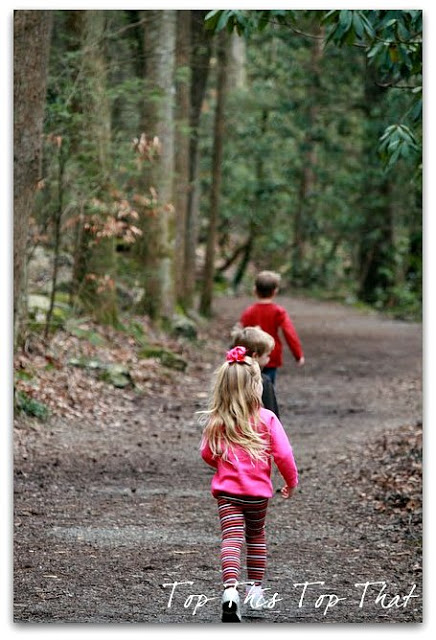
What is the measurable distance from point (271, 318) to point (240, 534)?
344cm

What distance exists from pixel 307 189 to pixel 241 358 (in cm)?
2445

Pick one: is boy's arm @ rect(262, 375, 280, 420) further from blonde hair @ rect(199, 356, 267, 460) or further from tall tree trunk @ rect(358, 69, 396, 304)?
tall tree trunk @ rect(358, 69, 396, 304)

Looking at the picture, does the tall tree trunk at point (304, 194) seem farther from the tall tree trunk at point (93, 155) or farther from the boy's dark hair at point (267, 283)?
the boy's dark hair at point (267, 283)

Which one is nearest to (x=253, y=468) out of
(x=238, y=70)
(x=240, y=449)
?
(x=240, y=449)

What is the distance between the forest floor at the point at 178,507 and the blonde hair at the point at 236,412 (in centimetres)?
71

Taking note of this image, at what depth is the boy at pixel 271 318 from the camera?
297 inches

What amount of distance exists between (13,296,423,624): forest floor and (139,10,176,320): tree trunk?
210cm

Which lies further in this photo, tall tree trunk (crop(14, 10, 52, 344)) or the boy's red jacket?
the boy's red jacket

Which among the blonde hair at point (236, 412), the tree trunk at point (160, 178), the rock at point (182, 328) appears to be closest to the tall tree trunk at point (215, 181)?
the rock at point (182, 328)

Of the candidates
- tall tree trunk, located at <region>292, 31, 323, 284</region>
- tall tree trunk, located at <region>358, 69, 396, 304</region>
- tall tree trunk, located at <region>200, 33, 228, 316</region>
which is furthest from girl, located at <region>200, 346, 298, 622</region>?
tall tree trunk, located at <region>292, 31, 323, 284</region>

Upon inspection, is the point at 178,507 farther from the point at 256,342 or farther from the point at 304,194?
the point at 304,194

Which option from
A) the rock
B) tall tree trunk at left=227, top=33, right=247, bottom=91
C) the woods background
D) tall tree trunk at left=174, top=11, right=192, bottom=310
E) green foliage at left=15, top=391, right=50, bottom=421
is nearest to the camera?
the woods background

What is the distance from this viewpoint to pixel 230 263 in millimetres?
30531

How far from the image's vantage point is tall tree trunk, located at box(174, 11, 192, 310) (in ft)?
43.8
